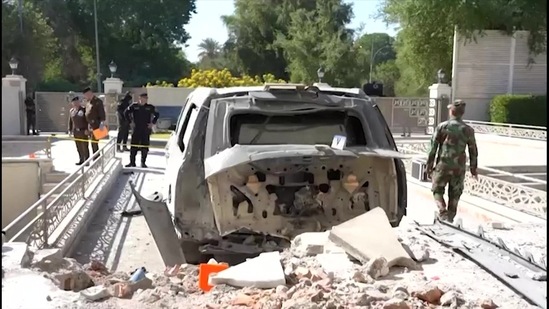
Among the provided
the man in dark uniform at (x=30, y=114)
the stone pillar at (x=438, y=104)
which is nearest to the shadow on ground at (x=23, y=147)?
the man in dark uniform at (x=30, y=114)

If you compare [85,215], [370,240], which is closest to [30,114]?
[85,215]

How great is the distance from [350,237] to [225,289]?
100 cm

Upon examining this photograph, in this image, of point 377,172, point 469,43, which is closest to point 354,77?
point 469,43

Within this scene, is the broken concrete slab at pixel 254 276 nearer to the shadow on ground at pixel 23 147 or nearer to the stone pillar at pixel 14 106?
the shadow on ground at pixel 23 147

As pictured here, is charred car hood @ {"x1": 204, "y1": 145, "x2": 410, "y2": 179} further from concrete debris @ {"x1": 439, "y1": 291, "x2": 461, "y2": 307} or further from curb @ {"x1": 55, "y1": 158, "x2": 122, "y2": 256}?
curb @ {"x1": 55, "y1": 158, "x2": 122, "y2": 256}

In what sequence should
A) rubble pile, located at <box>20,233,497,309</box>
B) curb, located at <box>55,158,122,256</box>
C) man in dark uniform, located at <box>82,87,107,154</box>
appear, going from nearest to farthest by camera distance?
rubble pile, located at <box>20,233,497,309</box> → curb, located at <box>55,158,122,256</box> → man in dark uniform, located at <box>82,87,107,154</box>

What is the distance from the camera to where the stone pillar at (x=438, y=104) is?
2556cm

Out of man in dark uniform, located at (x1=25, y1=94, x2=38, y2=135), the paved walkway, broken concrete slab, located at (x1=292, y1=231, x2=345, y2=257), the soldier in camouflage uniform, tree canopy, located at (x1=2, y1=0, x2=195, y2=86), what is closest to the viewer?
broken concrete slab, located at (x1=292, y1=231, x2=345, y2=257)

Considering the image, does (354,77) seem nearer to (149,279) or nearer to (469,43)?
(469,43)

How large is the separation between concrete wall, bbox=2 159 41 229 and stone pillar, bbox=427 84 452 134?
17.8m

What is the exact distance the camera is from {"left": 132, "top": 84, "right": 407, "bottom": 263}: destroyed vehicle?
16.2 ft

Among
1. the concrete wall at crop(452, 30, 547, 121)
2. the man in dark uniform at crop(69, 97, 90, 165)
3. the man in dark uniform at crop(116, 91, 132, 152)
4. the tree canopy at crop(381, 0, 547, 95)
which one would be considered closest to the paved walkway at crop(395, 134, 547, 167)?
the concrete wall at crop(452, 30, 547, 121)

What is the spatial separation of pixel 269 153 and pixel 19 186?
332 inches

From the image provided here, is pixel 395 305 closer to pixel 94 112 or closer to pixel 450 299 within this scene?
pixel 450 299
